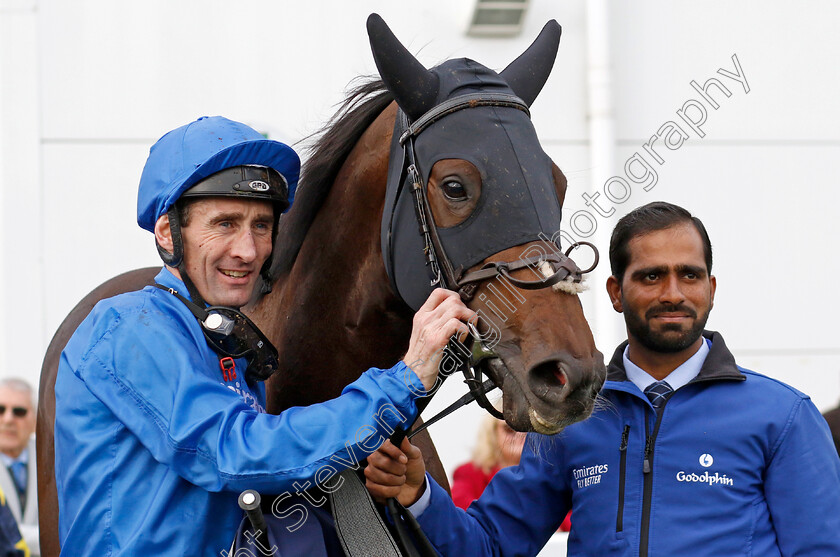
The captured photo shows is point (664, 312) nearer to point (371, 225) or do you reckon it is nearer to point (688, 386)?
point (688, 386)

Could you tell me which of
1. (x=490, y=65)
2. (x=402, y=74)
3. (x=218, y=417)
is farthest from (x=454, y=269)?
(x=490, y=65)

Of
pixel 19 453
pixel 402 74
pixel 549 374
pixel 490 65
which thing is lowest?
pixel 19 453

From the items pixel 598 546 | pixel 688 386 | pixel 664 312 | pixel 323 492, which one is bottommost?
pixel 598 546

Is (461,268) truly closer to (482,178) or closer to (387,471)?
(482,178)

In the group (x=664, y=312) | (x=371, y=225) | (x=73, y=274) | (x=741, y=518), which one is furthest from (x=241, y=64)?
(x=741, y=518)

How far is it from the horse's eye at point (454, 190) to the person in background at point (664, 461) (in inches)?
23.5

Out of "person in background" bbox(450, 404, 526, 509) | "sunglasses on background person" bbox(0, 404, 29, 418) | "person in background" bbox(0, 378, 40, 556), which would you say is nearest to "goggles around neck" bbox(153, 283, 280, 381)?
"person in background" bbox(450, 404, 526, 509)

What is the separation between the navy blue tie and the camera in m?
2.30

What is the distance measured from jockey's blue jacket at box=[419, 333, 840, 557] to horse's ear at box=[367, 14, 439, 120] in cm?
88

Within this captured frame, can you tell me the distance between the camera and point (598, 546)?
2.24 meters

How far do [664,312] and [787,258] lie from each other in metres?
4.36

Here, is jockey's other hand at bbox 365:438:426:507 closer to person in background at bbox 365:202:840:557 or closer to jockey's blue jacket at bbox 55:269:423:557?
person in background at bbox 365:202:840:557

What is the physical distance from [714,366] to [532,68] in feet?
3.13

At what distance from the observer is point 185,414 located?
1779 mm
